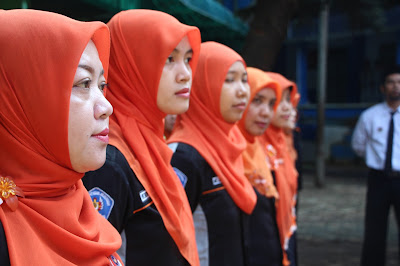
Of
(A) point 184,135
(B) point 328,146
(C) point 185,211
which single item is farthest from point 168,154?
(B) point 328,146

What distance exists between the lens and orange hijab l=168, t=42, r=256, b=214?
252 cm

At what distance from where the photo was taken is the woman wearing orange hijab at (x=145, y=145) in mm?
1756

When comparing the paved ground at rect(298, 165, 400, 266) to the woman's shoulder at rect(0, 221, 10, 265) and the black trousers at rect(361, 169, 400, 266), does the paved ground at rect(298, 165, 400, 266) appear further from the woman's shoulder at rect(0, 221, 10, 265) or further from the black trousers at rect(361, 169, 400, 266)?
the woman's shoulder at rect(0, 221, 10, 265)

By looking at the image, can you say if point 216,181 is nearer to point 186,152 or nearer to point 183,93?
point 186,152

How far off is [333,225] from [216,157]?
16.2 feet

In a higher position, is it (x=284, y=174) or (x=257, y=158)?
(x=257, y=158)

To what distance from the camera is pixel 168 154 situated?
6.40 feet

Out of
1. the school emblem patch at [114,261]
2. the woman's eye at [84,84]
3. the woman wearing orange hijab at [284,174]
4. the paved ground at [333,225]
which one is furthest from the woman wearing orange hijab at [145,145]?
the paved ground at [333,225]

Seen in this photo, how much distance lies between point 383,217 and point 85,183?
381cm

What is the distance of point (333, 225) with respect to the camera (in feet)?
22.6

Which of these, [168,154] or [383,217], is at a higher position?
[168,154]

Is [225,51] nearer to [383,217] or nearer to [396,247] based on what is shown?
[383,217]

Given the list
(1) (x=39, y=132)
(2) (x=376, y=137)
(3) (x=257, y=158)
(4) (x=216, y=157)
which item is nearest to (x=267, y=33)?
(2) (x=376, y=137)

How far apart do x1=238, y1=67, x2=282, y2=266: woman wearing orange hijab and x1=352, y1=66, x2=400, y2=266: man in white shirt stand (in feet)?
6.02
